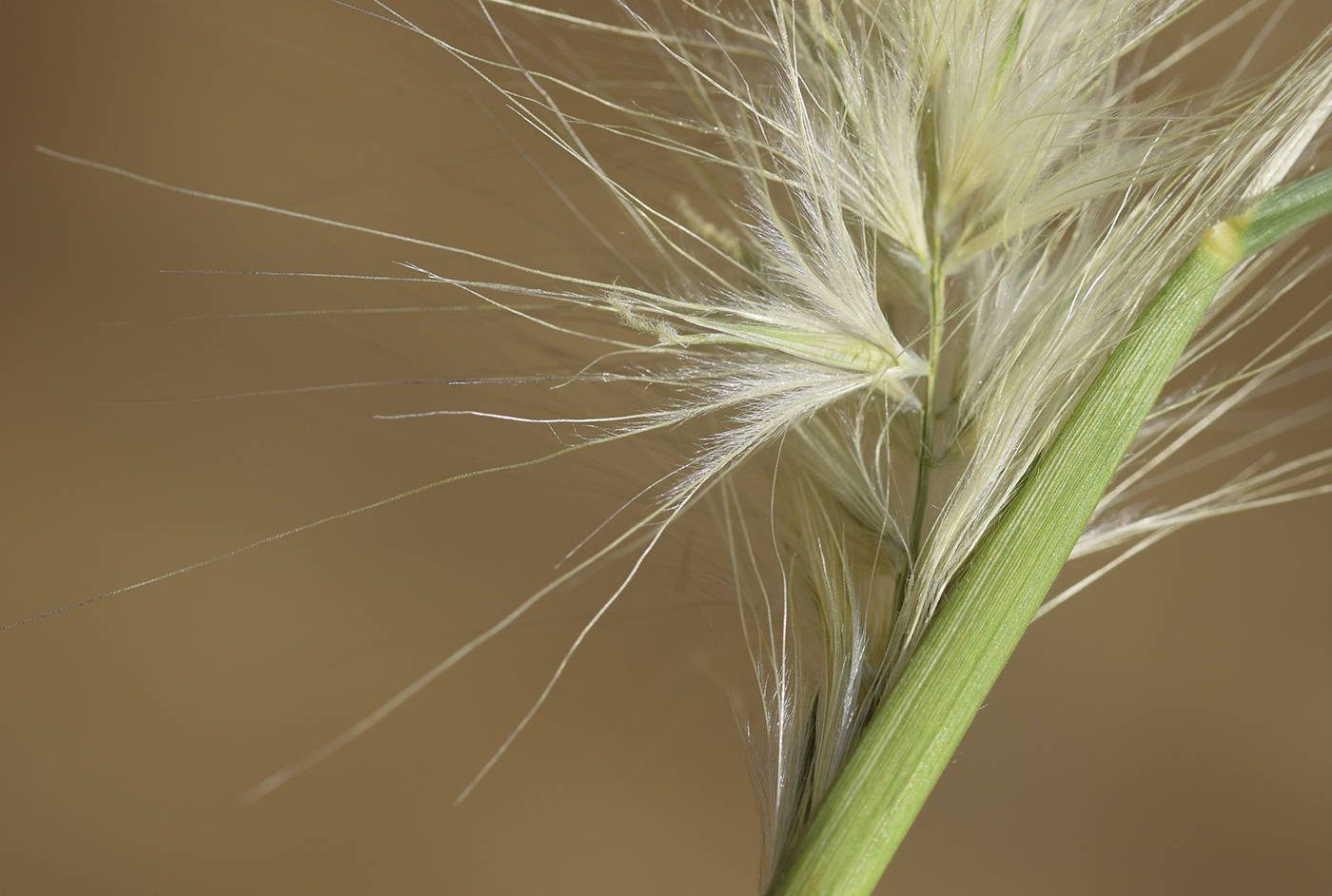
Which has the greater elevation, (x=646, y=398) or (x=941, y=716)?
(x=646, y=398)

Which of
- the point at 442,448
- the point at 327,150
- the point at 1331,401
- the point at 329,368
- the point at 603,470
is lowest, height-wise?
the point at 1331,401

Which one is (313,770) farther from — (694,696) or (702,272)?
(702,272)

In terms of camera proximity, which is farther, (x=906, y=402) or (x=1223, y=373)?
(x=1223, y=373)

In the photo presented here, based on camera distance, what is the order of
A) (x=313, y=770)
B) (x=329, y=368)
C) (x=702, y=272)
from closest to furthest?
1. (x=702, y=272)
2. (x=313, y=770)
3. (x=329, y=368)

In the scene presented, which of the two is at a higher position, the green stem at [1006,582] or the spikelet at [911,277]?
the spikelet at [911,277]

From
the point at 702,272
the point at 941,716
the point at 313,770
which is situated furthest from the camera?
the point at 313,770

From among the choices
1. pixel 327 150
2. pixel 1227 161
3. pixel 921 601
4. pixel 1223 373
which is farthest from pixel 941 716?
pixel 327 150

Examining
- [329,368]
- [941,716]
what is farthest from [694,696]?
[941,716]

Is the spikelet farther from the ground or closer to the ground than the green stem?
farther from the ground
